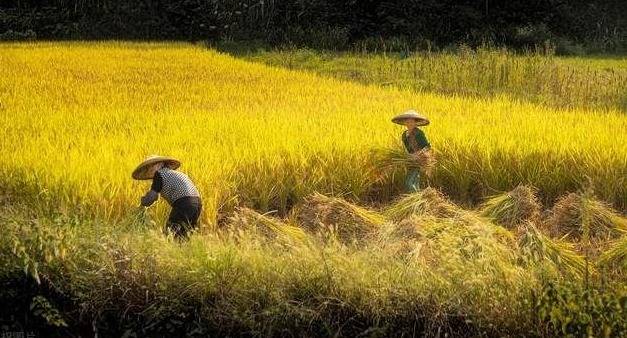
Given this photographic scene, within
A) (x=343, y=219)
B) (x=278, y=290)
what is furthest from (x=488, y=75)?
(x=278, y=290)

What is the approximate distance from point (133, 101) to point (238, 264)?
5.34 m

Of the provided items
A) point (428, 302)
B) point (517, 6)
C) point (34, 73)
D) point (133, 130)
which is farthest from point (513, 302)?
point (517, 6)

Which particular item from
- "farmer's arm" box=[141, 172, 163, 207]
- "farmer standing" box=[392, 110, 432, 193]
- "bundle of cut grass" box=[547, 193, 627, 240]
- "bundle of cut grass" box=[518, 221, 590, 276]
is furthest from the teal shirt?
"farmer's arm" box=[141, 172, 163, 207]

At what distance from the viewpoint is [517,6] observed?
62.7 ft

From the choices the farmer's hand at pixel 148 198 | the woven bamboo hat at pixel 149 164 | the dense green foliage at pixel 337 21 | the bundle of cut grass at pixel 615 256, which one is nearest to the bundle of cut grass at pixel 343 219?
the woven bamboo hat at pixel 149 164

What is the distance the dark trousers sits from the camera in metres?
3.99

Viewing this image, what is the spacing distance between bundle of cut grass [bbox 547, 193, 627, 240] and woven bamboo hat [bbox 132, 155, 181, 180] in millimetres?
2132

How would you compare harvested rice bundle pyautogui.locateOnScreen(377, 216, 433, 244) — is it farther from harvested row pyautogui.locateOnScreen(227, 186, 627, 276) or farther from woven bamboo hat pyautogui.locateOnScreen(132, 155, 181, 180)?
woven bamboo hat pyautogui.locateOnScreen(132, 155, 181, 180)

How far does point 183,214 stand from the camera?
4.02 metres

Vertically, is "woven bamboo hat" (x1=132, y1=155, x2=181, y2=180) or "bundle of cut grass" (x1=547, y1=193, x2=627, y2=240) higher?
"woven bamboo hat" (x1=132, y1=155, x2=181, y2=180)

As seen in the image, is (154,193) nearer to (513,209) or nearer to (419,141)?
(419,141)

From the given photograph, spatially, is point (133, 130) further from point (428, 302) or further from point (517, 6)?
point (517, 6)

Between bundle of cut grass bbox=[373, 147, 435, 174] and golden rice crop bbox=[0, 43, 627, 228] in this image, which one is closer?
golden rice crop bbox=[0, 43, 627, 228]

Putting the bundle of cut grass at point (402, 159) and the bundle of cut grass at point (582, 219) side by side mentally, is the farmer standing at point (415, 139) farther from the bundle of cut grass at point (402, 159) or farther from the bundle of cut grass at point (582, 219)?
the bundle of cut grass at point (582, 219)
